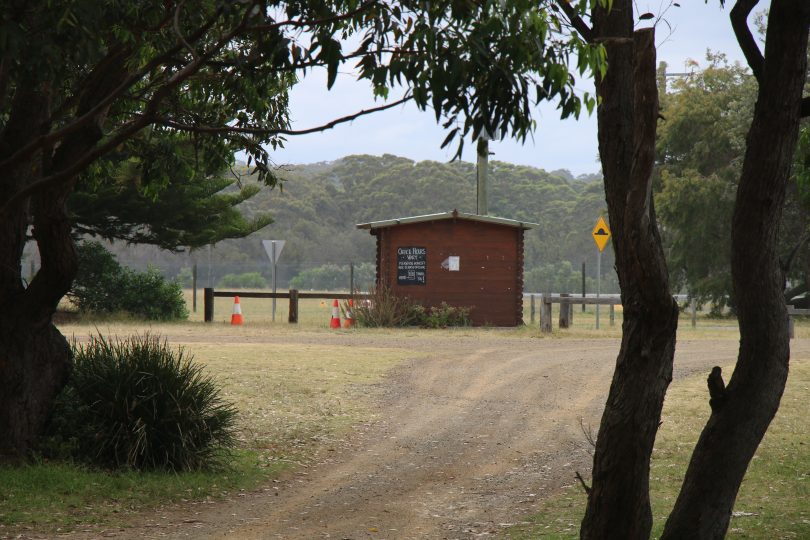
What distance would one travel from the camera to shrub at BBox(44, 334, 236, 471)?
8.91 m

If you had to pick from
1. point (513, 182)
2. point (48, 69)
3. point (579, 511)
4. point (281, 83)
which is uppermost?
point (513, 182)

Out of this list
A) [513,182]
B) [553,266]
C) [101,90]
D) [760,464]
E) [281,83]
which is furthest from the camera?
[513,182]

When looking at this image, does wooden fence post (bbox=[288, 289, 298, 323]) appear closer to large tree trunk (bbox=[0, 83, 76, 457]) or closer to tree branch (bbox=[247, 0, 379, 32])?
large tree trunk (bbox=[0, 83, 76, 457])

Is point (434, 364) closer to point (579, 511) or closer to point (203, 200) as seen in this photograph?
point (579, 511)

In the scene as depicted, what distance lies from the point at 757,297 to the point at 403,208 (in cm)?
7309

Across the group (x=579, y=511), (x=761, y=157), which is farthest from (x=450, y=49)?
(x=579, y=511)

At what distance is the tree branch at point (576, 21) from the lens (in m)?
6.68

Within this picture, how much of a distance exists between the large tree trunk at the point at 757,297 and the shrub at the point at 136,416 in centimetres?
455

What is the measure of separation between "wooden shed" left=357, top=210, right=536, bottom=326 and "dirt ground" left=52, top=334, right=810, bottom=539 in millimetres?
9325

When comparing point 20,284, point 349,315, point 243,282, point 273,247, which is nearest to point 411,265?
point 349,315

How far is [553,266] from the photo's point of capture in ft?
238

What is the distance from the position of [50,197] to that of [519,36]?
4.56 m

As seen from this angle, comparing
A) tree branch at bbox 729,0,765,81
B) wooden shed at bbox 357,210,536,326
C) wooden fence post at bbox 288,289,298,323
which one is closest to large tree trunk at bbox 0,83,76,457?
tree branch at bbox 729,0,765,81

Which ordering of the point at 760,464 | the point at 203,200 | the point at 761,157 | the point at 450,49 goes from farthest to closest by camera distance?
the point at 203,200 → the point at 760,464 → the point at 761,157 → the point at 450,49
